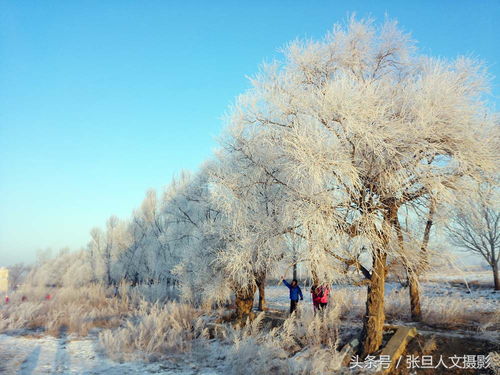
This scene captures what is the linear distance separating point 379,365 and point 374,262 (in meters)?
1.90

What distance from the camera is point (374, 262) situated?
24.1 ft

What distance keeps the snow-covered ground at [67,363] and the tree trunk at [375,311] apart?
10.6 ft

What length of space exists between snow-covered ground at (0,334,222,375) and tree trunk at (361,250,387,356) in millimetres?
3229

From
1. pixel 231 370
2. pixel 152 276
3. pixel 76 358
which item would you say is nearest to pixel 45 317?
pixel 76 358

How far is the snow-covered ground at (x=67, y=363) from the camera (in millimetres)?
7852

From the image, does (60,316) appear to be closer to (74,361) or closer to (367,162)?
(74,361)

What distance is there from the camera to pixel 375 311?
732cm

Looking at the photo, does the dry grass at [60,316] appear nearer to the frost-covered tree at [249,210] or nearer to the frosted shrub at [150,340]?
the frosted shrub at [150,340]

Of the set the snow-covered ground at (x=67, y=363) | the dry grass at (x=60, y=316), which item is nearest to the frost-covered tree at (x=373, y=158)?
the snow-covered ground at (x=67, y=363)

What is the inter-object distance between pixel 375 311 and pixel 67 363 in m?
7.19

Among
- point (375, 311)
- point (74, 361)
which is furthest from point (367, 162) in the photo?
point (74, 361)

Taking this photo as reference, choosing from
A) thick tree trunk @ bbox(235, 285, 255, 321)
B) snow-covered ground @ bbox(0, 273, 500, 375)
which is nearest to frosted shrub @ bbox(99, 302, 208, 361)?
snow-covered ground @ bbox(0, 273, 500, 375)

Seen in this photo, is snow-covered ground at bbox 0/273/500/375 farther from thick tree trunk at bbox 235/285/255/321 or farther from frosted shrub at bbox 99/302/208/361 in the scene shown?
thick tree trunk at bbox 235/285/255/321

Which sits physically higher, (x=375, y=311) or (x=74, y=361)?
(x=375, y=311)
